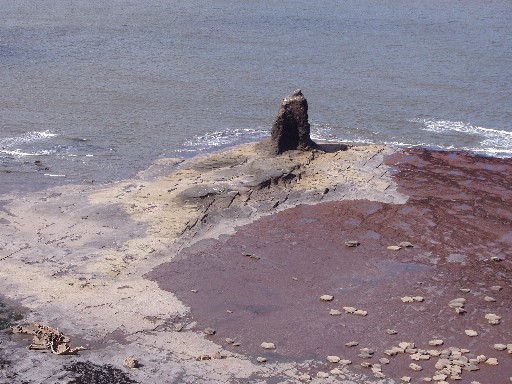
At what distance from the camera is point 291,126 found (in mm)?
28672

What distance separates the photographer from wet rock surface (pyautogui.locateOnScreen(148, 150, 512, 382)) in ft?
60.3

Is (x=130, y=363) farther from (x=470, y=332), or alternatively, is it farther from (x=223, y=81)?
(x=223, y=81)

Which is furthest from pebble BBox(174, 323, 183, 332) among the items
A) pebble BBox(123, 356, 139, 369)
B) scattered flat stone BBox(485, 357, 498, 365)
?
scattered flat stone BBox(485, 357, 498, 365)

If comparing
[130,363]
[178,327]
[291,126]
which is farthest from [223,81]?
[130,363]

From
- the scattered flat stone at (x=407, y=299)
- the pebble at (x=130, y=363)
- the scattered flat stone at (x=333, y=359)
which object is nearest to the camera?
the pebble at (x=130, y=363)

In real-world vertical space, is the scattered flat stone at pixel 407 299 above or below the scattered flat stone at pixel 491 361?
above

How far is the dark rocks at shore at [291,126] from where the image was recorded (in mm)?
28406

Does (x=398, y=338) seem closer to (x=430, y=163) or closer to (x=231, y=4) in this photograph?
(x=430, y=163)

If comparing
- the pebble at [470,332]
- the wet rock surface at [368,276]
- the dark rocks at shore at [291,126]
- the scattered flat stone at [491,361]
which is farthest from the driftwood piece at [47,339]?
the dark rocks at shore at [291,126]

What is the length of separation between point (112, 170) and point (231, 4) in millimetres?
39573

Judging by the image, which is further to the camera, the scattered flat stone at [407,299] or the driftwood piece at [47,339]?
the scattered flat stone at [407,299]

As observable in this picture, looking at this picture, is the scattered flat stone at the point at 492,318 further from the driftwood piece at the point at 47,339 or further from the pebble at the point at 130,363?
the driftwood piece at the point at 47,339

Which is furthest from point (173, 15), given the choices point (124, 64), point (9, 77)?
point (9, 77)

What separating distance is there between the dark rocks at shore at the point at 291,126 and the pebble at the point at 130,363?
13.0 meters
